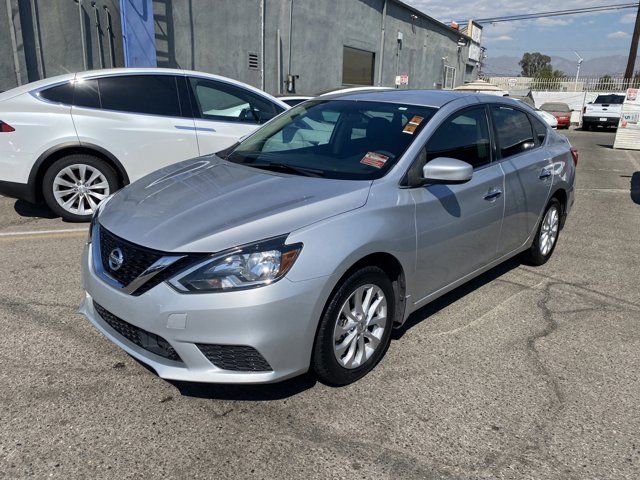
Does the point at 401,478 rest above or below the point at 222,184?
below

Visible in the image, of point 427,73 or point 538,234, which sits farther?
point 427,73

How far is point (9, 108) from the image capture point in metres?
5.55

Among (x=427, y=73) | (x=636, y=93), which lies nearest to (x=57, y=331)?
(x=636, y=93)

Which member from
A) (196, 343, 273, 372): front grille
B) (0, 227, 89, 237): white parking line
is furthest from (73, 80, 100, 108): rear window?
(196, 343, 273, 372): front grille

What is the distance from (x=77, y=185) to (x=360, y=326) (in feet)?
14.0

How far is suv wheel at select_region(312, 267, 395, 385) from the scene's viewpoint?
2.74 metres

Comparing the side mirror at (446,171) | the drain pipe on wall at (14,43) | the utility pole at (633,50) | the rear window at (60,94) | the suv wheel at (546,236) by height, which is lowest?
the suv wheel at (546,236)

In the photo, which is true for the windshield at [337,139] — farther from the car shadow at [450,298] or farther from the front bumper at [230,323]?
the car shadow at [450,298]

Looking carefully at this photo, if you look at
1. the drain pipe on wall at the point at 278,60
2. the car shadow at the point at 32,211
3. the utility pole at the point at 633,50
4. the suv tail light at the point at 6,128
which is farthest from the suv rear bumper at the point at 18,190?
the utility pole at the point at 633,50

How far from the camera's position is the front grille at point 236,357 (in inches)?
99.2

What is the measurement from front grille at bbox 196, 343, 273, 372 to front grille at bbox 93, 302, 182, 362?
A: 173 mm

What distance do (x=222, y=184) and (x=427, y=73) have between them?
25.4 metres

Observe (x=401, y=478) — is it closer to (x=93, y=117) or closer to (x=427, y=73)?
(x=93, y=117)

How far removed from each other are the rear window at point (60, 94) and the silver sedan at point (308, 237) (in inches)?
106
